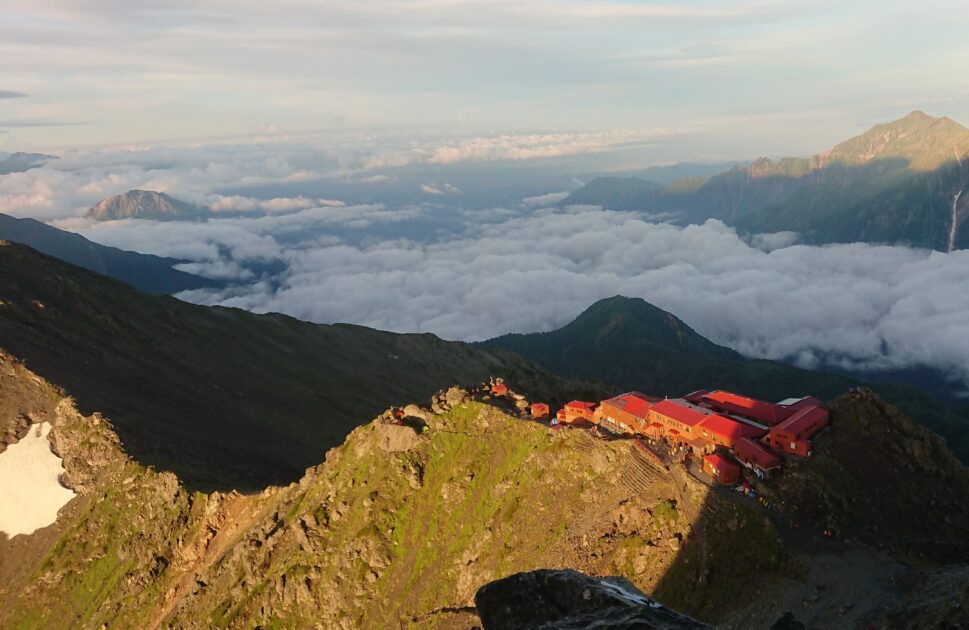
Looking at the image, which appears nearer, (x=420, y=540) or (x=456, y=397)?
(x=420, y=540)

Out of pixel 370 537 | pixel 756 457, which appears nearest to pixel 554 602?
pixel 756 457

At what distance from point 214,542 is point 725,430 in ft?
280

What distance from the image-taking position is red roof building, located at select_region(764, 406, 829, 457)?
7712 cm

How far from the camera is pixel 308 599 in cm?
8856

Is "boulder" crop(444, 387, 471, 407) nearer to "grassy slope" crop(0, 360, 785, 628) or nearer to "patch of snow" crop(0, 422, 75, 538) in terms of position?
"grassy slope" crop(0, 360, 785, 628)

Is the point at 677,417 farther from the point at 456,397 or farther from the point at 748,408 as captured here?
the point at 456,397

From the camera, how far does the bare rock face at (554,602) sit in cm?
2039

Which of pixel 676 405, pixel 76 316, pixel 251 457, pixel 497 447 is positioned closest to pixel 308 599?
pixel 497 447

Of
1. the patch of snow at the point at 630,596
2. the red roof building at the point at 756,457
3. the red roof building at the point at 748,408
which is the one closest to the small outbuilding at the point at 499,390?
the red roof building at the point at 748,408

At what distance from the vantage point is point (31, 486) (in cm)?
13050

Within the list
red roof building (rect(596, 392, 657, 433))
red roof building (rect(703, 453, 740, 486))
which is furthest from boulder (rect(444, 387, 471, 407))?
red roof building (rect(703, 453, 740, 486))

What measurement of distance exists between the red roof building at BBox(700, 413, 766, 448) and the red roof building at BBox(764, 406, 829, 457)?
3.13 m

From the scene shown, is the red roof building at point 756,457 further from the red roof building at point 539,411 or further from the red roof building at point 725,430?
the red roof building at point 539,411

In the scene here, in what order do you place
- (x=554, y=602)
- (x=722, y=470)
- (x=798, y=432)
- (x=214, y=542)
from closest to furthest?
(x=554, y=602)
(x=722, y=470)
(x=798, y=432)
(x=214, y=542)
